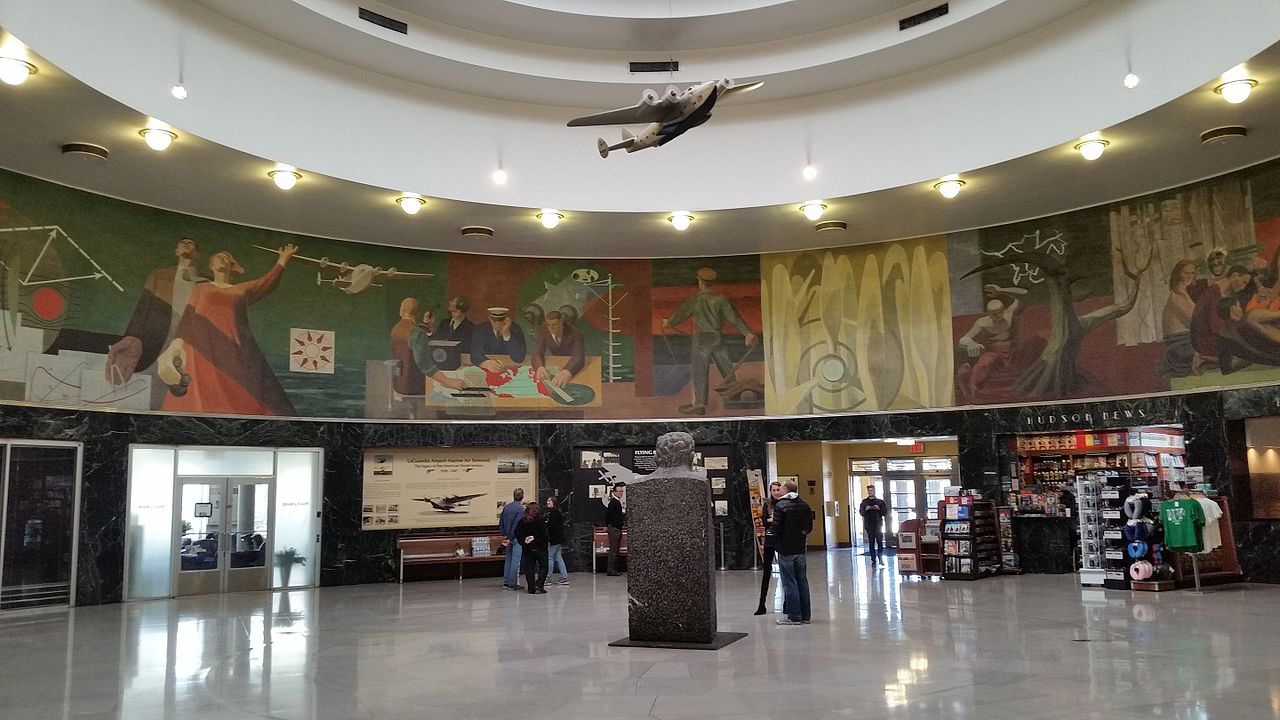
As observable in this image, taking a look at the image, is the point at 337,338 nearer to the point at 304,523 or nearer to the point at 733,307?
the point at 304,523

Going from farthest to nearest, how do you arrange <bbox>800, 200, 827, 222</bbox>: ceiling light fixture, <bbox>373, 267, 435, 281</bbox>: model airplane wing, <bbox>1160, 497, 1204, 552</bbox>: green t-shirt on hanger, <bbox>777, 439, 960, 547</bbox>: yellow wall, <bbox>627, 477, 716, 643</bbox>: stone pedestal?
1. <bbox>777, 439, 960, 547</bbox>: yellow wall
2. <bbox>373, 267, 435, 281</bbox>: model airplane wing
3. <bbox>800, 200, 827, 222</bbox>: ceiling light fixture
4. <bbox>1160, 497, 1204, 552</bbox>: green t-shirt on hanger
5. <bbox>627, 477, 716, 643</bbox>: stone pedestal

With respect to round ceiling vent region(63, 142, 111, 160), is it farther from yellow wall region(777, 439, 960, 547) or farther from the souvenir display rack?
yellow wall region(777, 439, 960, 547)

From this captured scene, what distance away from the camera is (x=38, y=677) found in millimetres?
9094

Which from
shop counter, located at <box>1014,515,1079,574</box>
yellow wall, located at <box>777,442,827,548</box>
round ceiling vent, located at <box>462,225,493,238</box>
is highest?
round ceiling vent, located at <box>462,225,493,238</box>

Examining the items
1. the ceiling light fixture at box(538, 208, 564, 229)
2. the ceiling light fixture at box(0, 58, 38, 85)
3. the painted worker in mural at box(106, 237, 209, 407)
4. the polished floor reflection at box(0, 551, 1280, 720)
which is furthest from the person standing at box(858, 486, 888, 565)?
the ceiling light fixture at box(0, 58, 38, 85)

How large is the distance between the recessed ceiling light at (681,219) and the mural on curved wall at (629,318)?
284 centimetres

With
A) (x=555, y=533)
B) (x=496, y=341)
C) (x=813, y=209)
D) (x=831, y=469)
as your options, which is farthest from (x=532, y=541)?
(x=831, y=469)

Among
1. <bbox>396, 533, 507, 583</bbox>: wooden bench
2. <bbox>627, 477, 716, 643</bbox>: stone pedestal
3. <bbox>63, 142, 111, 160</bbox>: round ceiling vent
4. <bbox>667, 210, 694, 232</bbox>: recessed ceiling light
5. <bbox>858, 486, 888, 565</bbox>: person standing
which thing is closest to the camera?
<bbox>627, 477, 716, 643</bbox>: stone pedestal

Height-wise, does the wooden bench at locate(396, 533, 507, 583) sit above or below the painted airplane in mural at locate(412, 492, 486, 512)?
below

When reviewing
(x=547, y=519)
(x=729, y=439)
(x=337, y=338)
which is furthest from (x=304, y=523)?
(x=729, y=439)

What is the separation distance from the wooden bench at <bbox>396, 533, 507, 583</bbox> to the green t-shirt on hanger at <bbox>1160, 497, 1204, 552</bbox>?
39.1 feet

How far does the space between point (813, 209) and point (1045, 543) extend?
777 centimetres

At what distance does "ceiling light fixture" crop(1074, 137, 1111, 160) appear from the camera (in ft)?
49.0

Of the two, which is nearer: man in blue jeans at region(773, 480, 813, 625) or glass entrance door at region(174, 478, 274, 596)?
man in blue jeans at region(773, 480, 813, 625)
